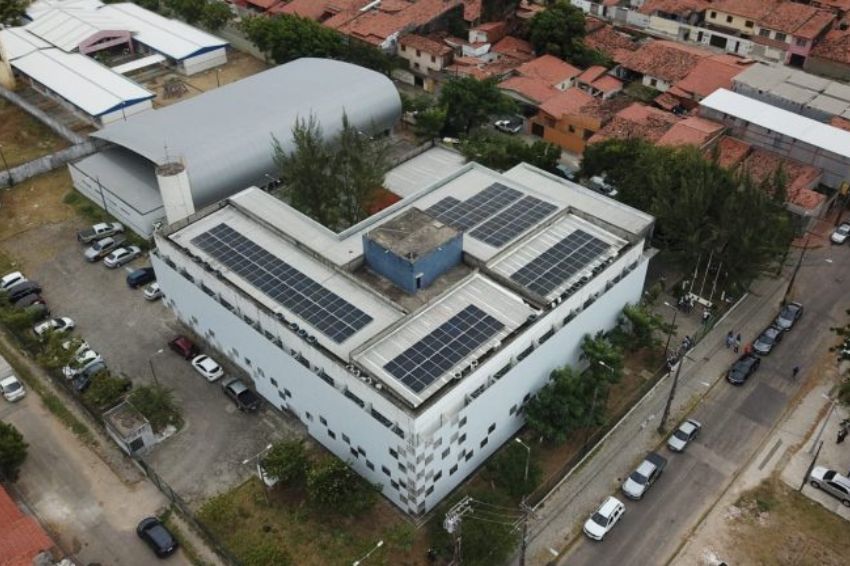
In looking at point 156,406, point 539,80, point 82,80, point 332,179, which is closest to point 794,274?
point 332,179

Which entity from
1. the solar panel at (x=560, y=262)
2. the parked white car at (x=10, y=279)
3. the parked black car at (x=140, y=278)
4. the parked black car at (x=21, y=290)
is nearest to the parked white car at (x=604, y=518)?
the solar panel at (x=560, y=262)

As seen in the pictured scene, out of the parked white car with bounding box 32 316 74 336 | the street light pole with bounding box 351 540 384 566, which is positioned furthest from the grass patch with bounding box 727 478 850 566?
the parked white car with bounding box 32 316 74 336

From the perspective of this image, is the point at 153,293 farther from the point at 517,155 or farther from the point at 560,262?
the point at 517,155

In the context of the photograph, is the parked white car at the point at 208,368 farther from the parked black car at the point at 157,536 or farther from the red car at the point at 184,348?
the parked black car at the point at 157,536

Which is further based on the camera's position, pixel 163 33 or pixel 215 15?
pixel 215 15

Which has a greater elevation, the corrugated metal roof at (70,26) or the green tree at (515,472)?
the corrugated metal roof at (70,26)

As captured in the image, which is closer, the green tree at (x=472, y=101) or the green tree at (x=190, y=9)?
the green tree at (x=472, y=101)
